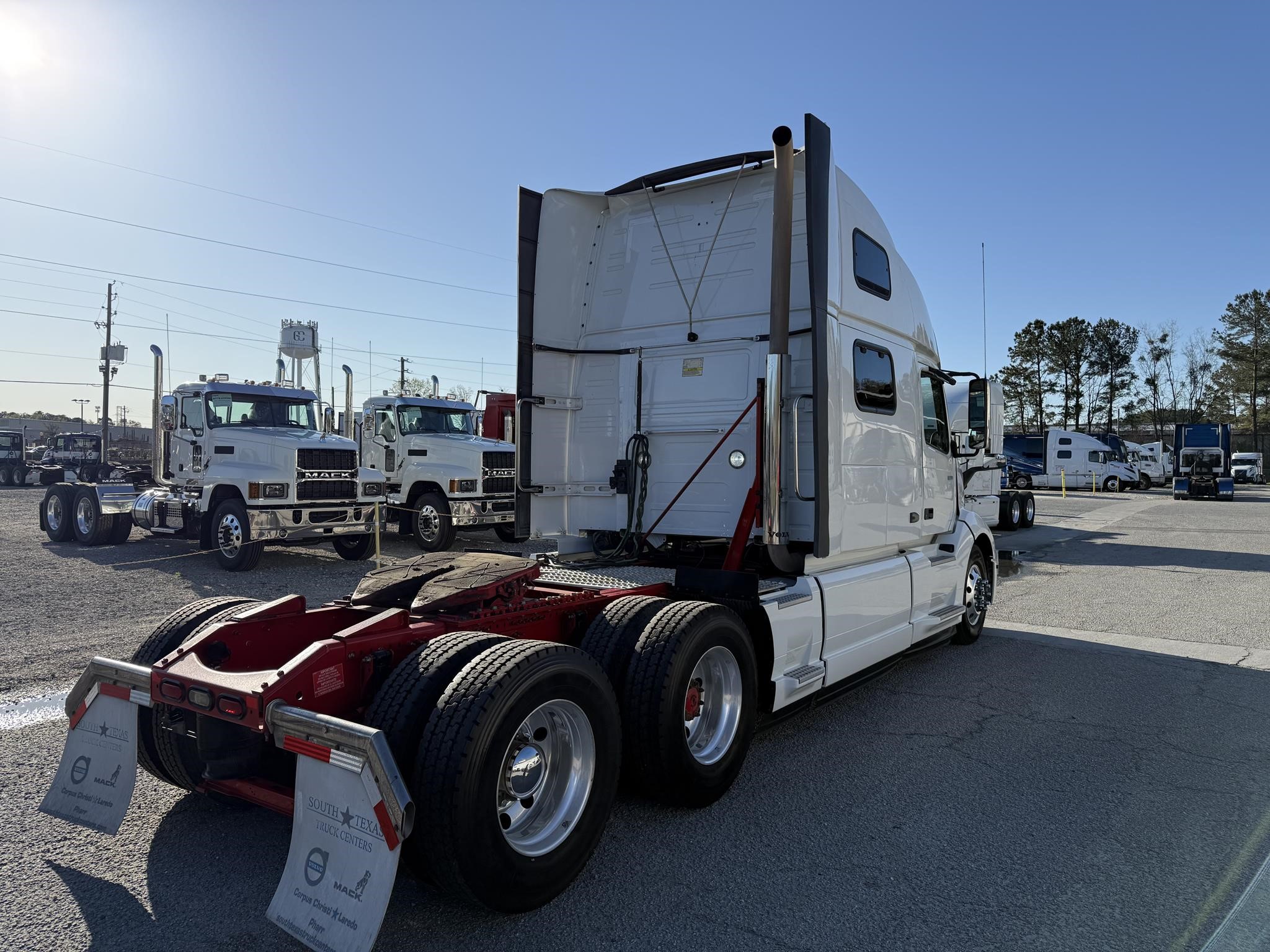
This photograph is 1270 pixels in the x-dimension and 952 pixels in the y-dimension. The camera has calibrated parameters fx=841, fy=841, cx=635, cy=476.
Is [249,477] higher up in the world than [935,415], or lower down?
lower down

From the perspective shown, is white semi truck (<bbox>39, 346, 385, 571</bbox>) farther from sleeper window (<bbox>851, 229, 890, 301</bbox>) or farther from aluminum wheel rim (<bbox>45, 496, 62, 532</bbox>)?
sleeper window (<bbox>851, 229, 890, 301</bbox>)

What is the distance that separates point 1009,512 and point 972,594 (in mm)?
14521

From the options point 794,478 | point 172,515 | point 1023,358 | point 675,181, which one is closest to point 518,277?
point 675,181

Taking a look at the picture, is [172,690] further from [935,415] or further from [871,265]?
[935,415]

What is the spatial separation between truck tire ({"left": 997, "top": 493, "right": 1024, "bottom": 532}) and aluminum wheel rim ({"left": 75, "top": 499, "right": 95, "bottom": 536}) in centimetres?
1929

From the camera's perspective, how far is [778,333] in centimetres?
475

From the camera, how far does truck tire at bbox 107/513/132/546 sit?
47.3 feet

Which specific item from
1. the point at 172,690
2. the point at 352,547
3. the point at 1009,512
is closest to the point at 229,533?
the point at 352,547

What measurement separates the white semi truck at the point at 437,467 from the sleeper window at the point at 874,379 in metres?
9.22

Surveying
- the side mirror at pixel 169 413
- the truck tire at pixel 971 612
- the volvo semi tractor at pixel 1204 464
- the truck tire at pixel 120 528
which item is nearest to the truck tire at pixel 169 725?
the truck tire at pixel 971 612

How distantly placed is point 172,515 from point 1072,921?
1319cm

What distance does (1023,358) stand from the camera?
69062 mm

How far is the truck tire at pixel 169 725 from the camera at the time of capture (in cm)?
365

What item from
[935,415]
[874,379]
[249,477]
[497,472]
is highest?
[874,379]
